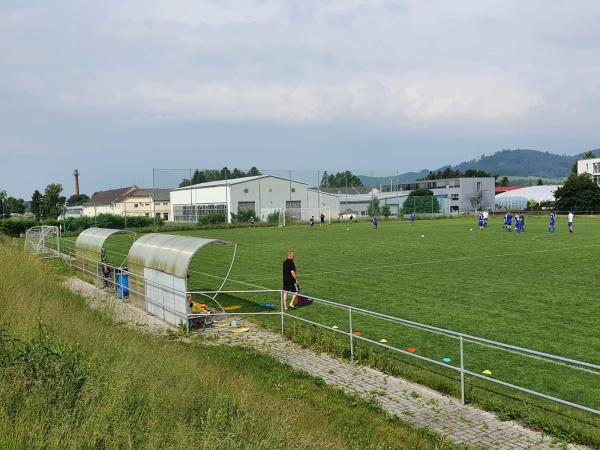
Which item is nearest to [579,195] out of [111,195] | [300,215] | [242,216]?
[300,215]

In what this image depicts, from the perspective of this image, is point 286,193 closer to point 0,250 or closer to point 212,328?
point 0,250

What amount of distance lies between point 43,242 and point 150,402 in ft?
Answer: 86.4

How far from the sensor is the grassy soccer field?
29.0 feet

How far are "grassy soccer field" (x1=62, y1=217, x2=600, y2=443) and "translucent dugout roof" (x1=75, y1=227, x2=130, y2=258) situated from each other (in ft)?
12.9

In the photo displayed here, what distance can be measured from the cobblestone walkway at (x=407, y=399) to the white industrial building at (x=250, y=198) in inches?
2147

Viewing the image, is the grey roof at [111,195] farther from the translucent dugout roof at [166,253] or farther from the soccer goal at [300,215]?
the translucent dugout roof at [166,253]

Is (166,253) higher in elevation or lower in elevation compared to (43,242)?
higher

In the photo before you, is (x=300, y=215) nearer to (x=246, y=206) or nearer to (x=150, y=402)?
(x=246, y=206)

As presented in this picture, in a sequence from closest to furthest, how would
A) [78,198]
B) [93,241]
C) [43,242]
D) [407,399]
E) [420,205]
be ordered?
1. [407,399]
2. [93,241]
3. [43,242]
4. [420,205]
5. [78,198]

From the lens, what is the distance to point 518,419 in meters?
6.81

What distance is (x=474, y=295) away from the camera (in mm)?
15625

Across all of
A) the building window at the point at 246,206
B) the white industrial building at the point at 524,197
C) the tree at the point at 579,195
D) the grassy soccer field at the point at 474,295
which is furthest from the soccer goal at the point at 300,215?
the white industrial building at the point at 524,197

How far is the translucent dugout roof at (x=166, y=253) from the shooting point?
504 inches

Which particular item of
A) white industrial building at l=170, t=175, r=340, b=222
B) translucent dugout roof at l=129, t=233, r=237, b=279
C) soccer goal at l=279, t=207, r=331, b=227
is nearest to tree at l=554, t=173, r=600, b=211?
white industrial building at l=170, t=175, r=340, b=222
